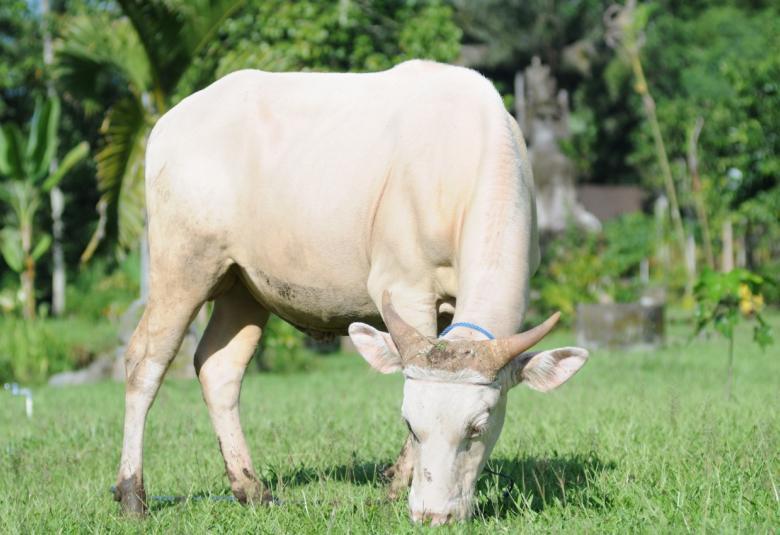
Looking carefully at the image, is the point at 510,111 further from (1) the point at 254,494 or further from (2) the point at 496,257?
(2) the point at 496,257

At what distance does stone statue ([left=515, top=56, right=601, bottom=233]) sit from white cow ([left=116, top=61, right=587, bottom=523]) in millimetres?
22108

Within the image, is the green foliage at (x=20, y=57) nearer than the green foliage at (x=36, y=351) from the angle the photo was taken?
No

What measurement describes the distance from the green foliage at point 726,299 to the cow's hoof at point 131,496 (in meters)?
5.37

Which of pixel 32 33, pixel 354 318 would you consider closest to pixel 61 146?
pixel 32 33

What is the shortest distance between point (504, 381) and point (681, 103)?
31.3 m

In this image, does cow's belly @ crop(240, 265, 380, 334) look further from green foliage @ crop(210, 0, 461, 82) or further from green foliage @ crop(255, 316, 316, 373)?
green foliage @ crop(210, 0, 461, 82)

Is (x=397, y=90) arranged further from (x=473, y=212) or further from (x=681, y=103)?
(x=681, y=103)

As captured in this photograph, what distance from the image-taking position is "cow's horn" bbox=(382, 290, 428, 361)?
4336 mm

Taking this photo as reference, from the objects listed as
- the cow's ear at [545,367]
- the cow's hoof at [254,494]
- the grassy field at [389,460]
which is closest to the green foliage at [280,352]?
the grassy field at [389,460]

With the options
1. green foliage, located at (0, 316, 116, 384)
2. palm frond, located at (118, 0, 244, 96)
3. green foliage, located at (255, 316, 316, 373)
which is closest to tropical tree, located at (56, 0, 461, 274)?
palm frond, located at (118, 0, 244, 96)

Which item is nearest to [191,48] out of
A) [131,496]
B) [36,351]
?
[36,351]

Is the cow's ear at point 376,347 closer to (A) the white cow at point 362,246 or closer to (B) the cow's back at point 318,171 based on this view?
(A) the white cow at point 362,246

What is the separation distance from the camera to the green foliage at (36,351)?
14.7 m

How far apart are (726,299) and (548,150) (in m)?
21.5
